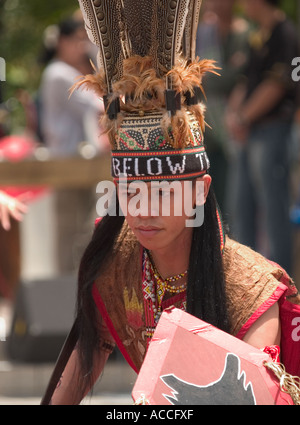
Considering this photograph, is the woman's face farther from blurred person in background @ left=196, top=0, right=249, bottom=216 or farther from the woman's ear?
blurred person in background @ left=196, top=0, right=249, bottom=216

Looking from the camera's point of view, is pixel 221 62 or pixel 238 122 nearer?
pixel 238 122

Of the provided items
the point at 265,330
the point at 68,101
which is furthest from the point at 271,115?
the point at 265,330

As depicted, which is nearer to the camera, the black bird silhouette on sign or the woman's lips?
the black bird silhouette on sign

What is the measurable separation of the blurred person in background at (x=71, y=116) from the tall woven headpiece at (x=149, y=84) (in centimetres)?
329

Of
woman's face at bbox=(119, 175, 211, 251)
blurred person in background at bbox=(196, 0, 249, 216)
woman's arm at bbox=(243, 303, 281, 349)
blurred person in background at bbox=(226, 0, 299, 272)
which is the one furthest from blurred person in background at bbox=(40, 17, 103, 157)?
woman's arm at bbox=(243, 303, 281, 349)

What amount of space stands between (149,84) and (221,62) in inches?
141

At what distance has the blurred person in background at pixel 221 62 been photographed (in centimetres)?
625

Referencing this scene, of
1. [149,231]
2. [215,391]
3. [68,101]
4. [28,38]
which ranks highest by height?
[28,38]

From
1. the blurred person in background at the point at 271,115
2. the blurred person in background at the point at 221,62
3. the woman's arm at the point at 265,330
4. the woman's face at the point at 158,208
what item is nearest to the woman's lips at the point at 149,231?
the woman's face at the point at 158,208

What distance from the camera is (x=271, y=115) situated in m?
5.88

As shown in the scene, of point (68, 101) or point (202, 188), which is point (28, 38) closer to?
point (68, 101)

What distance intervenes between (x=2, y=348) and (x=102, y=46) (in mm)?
3467

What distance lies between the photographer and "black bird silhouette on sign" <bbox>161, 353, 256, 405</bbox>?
101 inches
